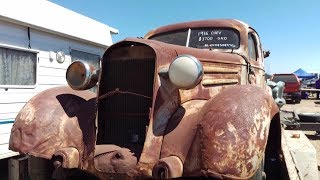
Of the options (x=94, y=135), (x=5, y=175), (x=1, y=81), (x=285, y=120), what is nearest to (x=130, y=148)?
(x=94, y=135)

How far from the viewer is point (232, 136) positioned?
2.99 meters

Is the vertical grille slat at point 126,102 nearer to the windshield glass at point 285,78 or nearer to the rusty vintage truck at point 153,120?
the rusty vintage truck at point 153,120

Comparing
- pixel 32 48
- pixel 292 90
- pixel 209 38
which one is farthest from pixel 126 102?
pixel 292 90

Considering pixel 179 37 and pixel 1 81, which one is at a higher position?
pixel 179 37

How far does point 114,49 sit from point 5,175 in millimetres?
4338

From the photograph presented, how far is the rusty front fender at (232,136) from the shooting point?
293cm

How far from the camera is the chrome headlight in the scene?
13.0 ft

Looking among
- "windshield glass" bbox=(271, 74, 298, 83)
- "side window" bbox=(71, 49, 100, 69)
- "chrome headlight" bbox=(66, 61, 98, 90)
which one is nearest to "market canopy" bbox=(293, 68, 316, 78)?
"windshield glass" bbox=(271, 74, 298, 83)

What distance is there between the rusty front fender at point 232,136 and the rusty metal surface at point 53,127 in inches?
48.2

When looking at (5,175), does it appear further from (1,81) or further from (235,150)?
(235,150)

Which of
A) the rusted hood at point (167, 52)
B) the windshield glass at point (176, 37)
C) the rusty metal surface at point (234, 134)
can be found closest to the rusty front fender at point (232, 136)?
the rusty metal surface at point (234, 134)

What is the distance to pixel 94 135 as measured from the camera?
3.73 meters

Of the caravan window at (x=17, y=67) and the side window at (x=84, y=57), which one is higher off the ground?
the side window at (x=84, y=57)

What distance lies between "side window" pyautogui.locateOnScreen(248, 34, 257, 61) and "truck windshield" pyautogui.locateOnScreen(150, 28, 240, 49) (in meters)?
0.35
